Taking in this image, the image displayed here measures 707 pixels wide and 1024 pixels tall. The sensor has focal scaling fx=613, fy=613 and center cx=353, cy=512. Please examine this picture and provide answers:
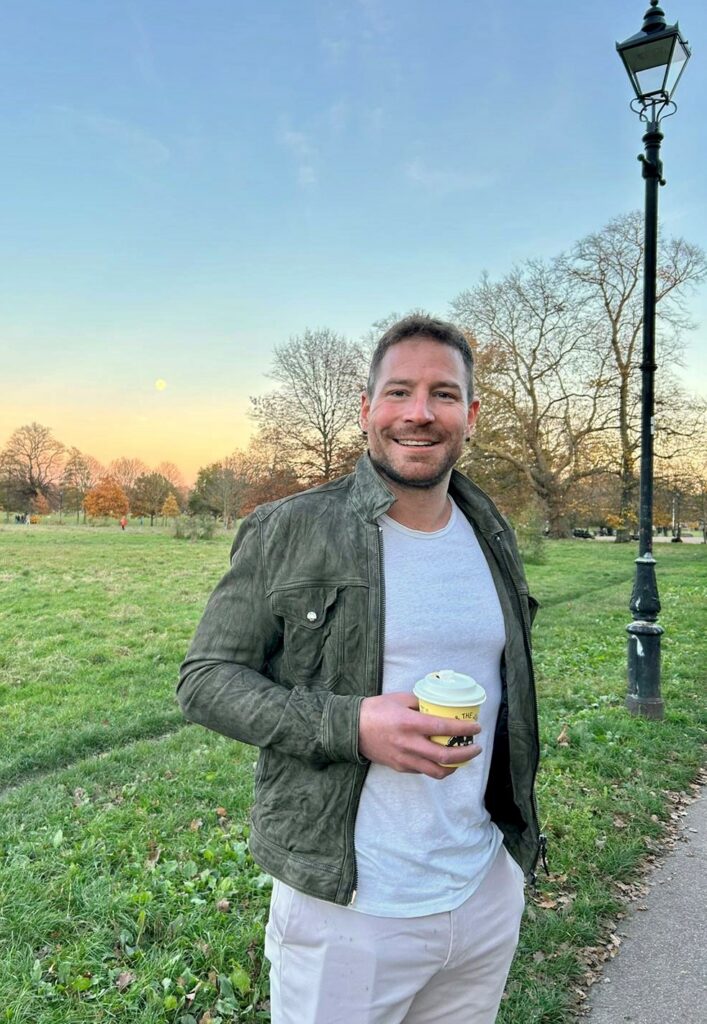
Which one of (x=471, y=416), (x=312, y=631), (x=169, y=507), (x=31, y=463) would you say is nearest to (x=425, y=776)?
(x=312, y=631)

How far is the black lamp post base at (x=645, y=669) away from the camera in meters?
5.81

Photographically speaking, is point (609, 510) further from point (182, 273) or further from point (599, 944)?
point (599, 944)

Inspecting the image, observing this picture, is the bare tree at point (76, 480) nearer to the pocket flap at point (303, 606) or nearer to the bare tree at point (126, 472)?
the bare tree at point (126, 472)

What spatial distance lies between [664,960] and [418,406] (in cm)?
307

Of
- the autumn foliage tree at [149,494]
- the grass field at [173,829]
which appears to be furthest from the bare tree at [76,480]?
A: the grass field at [173,829]

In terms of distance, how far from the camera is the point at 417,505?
5.50 feet

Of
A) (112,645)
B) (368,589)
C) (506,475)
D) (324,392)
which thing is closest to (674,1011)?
(368,589)

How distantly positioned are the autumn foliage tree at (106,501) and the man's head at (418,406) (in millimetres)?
57499

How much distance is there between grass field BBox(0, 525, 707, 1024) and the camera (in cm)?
263

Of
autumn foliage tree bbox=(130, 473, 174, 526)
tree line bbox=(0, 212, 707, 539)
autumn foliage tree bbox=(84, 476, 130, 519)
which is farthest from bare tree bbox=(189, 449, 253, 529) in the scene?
autumn foliage tree bbox=(130, 473, 174, 526)

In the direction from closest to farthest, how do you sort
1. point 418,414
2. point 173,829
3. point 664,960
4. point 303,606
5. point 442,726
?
point 442,726 < point 303,606 < point 418,414 < point 664,960 < point 173,829

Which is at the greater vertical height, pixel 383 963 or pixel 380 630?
pixel 380 630

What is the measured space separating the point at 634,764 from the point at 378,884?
4.34 metres

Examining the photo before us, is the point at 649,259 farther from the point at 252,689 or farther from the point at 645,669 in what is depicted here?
the point at 252,689
